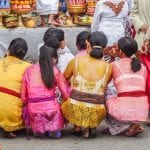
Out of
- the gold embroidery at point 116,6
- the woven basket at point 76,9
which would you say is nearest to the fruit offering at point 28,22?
the woven basket at point 76,9

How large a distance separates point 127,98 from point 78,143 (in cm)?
69

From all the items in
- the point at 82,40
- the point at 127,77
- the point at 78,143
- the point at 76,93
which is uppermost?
the point at 82,40

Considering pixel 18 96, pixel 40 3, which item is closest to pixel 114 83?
pixel 18 96

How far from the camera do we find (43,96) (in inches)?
238

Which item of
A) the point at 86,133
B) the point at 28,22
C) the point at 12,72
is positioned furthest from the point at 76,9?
the point at 86,133

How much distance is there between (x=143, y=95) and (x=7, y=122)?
4.73ft

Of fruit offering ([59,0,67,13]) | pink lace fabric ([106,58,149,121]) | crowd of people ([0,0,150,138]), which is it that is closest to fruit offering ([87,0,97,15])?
fruit offering ([59,0,67,13])

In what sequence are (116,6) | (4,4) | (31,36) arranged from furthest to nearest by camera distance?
(4,4) → (31,36) → (116,6)

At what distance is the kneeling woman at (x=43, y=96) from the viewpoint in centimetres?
604

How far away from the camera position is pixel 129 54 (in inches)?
248

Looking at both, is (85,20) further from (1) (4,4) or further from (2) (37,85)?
(2) (37,85)

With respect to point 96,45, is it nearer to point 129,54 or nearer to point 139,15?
point 129,54

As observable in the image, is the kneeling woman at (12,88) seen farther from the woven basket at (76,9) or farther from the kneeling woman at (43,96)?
the woven basket at (76,9)

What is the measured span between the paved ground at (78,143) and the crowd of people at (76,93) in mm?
85
